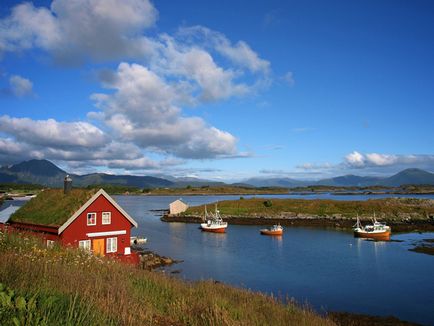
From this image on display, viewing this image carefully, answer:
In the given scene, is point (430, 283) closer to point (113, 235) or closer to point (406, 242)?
point (406, 242)

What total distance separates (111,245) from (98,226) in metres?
2.20

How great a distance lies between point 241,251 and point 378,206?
53149 millimetres

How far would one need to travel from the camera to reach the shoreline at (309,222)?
71000 mm

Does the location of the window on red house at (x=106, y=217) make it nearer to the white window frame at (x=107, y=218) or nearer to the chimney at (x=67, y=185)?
the white window frame at (x=107, y=218)

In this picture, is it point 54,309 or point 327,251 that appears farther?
point 327,251

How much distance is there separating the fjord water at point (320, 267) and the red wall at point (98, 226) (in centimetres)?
666

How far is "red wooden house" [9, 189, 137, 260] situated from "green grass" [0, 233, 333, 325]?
14503 millimetres

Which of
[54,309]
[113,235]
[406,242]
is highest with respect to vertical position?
[54,309]

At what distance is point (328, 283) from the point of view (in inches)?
1278

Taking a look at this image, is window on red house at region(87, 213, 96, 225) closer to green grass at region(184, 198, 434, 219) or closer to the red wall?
the red wall

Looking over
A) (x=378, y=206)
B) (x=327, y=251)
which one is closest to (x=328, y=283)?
(x=327, y=251)

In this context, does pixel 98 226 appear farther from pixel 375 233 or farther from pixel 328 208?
pixel 328 208

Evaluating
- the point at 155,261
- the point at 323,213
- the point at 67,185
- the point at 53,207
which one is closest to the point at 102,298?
the point at 53,207

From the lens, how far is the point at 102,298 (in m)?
7.76
